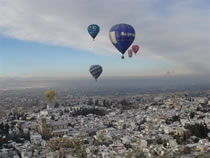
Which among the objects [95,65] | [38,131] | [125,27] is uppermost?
[125,27]

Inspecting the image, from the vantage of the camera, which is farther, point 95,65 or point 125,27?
point 95,65

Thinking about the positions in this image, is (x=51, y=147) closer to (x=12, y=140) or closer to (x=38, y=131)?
(x=12, y=140)

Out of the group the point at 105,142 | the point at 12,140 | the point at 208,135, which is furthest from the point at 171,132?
the point at 12,140

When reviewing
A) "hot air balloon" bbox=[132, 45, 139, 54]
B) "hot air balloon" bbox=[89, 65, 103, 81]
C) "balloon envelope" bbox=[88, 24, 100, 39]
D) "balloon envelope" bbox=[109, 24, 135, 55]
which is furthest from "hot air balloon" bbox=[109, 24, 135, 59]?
"hot air balloon" bbox=[132, 45, 139, 54]

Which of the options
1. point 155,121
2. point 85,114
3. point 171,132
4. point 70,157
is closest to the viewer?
point 70,157

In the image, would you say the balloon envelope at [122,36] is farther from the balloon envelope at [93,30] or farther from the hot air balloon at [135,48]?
the hot air balloon at [135,48]

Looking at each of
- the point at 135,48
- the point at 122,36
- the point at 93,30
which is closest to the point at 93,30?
the point at 93,30

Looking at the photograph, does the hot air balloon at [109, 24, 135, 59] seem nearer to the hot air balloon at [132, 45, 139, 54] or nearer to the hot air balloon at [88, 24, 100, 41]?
the hot air balloon at [88, 24, 100, 41]

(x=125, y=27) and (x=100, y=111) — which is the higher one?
(x=125, y=27)
